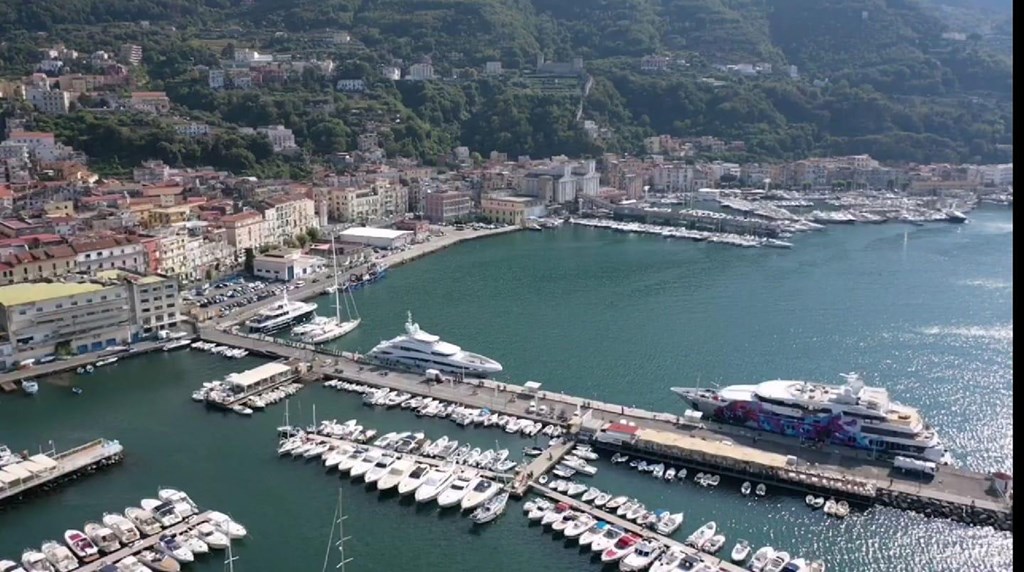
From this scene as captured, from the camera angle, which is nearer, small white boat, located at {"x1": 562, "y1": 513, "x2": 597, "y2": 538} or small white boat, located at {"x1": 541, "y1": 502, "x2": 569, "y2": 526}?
small white boat, located at {"x1": 562, "y1": 513, "x2": 597, "y2": 538}

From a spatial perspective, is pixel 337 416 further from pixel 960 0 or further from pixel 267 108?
pixel 960 0

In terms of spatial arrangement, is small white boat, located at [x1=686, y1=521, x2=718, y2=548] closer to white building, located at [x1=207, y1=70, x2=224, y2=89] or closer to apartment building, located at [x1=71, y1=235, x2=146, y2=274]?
apartment building, located at [x1=71, y1=235, x2=146, y2=274]

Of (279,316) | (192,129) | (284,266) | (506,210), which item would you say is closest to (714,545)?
(279,316)

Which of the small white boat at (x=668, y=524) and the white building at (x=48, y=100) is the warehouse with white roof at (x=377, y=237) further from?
the white building at (x=48, y=100)

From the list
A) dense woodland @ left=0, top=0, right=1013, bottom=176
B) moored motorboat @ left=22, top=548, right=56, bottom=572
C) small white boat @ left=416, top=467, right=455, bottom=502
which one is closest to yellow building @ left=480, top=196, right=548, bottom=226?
dense woodland @ left=0, top=0, right=1013, bottom=176

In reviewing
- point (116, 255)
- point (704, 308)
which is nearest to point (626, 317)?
point (704, 308)

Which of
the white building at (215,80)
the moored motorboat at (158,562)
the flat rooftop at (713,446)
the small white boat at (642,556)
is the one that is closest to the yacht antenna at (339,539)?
the moored motorboat at (158,562)
